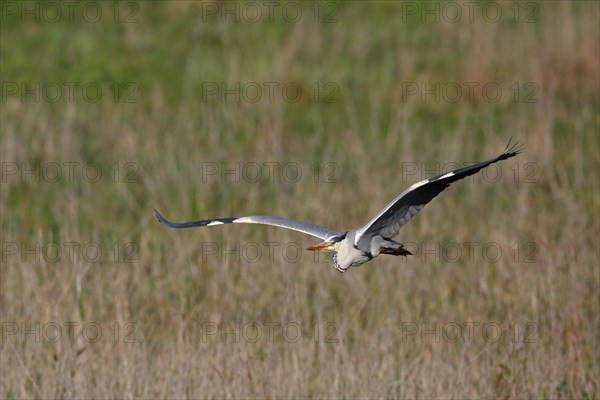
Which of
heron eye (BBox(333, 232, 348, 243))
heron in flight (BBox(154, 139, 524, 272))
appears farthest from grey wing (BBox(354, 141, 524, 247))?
heron eye (BBox(333, 232, 348, 243))

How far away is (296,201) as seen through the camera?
9625 millimetres

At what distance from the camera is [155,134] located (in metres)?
10.9

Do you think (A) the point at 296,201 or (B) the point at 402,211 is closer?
(B) the point at 402,211

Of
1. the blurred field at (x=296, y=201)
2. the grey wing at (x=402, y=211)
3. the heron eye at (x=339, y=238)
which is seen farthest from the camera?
the blurred field at (x=296, y=201)

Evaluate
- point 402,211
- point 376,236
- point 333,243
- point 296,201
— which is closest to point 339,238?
point 333,243

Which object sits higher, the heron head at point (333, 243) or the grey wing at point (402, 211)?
the grey wing at point (402, 211)

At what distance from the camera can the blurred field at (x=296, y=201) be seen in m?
7.10

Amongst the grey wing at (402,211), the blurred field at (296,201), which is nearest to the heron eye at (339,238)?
the grey wing at (402,211)

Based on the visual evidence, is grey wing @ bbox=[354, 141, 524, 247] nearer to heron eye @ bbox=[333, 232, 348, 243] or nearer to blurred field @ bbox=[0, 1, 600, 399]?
heron eye @ bbox=[333, 232, 348, 243]

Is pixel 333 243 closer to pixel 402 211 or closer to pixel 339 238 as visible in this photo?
pixel 339 238

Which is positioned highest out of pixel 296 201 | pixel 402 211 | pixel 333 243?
pixel 296 201

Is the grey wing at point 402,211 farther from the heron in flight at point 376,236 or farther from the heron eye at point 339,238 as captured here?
the heron eye at point 339,238

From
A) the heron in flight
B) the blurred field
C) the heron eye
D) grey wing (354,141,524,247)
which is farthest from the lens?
the blurred field

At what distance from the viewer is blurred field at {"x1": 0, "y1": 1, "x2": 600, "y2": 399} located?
23.3ft
